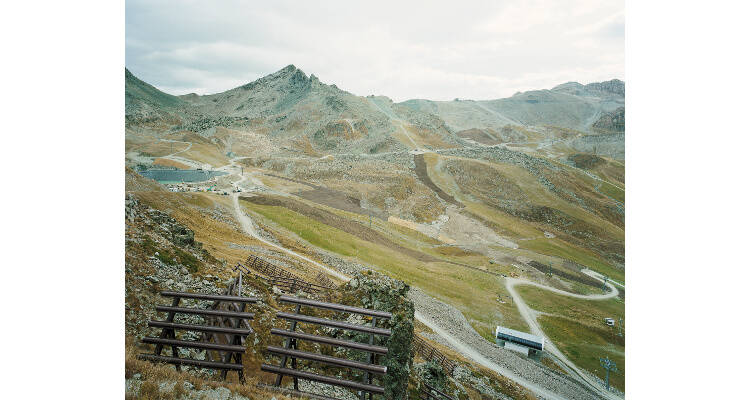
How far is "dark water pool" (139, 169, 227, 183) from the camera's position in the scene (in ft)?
29.0

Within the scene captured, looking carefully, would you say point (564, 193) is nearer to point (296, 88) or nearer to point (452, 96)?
point (452, 96)

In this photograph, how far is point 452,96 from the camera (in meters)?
12.3

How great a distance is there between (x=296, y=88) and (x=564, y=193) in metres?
13.0

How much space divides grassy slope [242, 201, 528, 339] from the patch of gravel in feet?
0.88

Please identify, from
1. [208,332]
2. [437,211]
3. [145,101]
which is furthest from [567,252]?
[145,101]

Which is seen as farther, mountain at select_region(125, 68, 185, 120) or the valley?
the valley

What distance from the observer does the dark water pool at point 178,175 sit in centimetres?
883

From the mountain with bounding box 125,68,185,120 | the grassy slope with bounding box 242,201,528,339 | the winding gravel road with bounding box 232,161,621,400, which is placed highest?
the mountain with bounding box 125,68,185,120

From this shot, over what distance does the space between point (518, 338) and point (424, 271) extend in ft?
13.1

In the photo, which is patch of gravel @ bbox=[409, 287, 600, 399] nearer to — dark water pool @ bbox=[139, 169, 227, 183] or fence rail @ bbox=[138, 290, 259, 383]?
fence rail @ bbox=[138, 290, 259, 383]

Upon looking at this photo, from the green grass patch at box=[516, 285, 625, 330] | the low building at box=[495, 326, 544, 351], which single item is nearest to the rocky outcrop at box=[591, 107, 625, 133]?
the green grass patch at box=[516, 285, 625, 330]
